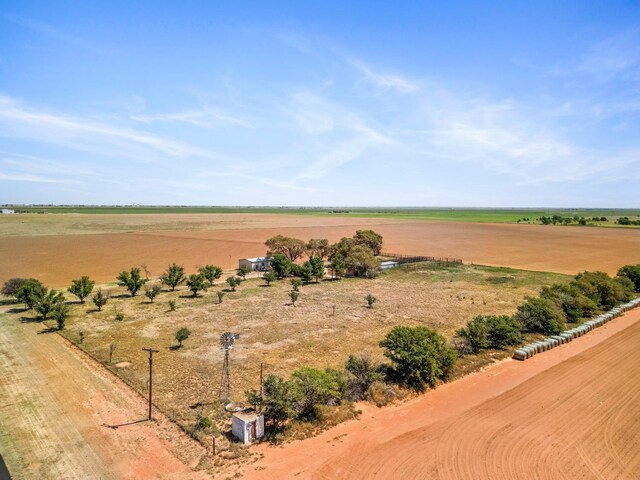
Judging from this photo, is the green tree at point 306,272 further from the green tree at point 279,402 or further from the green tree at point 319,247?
the green tree at point 279,402

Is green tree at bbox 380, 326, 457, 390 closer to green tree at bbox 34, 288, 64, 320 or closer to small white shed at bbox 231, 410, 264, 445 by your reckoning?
small white shed at bbox 231, 410, 264, 445

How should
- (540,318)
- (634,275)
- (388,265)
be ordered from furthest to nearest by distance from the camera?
1. (388,265)
2. (634,275)
3. (540,318)

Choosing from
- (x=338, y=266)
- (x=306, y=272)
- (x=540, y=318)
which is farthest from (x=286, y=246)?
(x=540, y=318)

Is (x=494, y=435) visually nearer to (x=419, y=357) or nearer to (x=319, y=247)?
(x=419, y=357)

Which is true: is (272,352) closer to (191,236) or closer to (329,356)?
(329,356)

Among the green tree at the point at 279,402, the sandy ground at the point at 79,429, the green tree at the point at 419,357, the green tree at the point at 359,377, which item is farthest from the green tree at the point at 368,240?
the green tree at the point at 279,402

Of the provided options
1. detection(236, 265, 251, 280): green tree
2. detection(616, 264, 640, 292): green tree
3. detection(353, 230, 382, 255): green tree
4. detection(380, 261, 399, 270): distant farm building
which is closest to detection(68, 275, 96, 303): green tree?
detection(236, 265, 251, 280): green tree
